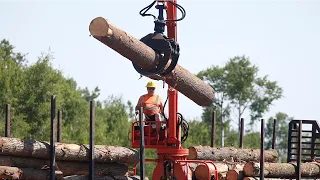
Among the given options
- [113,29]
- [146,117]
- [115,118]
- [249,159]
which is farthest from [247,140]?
[113,29]

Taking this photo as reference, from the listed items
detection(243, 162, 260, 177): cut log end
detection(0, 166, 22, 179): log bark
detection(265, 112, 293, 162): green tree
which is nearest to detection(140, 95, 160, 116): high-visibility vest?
detection(243, 162, 260, 177): cut log end

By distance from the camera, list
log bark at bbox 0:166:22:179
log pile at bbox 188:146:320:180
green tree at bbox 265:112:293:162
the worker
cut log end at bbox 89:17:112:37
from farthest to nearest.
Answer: green tree at bbox 265:112:293:162 → log pile at bbox 188:146:320:180 → the worker → log bark at bbox 0:166:22:179 → cut log end at bbox 89:17:112:37

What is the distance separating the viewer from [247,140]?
6481 cm

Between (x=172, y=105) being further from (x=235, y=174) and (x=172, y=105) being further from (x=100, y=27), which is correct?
(x=100, y=27)

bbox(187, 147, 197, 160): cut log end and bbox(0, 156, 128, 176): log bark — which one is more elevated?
bbox(187, 147, 197, 160): cut log end

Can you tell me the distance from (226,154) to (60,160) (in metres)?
5.83

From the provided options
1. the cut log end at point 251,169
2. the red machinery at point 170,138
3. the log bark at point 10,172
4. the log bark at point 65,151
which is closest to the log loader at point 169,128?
the red machinery at point 170,138

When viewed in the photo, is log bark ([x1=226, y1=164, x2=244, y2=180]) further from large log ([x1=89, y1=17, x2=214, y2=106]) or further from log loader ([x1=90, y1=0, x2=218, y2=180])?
large log ([x1=89, y1=17, x2=214, y2=106])

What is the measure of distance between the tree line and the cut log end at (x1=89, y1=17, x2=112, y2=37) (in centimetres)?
917

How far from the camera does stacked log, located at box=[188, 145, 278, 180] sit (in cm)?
2250

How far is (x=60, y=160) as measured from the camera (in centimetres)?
2045

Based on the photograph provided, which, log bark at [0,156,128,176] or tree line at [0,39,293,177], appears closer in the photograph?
log bark at [0,156,128,176]

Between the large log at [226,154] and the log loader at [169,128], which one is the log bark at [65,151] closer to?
the log loader at [169,128]

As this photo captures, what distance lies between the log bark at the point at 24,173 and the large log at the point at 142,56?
3298mm
